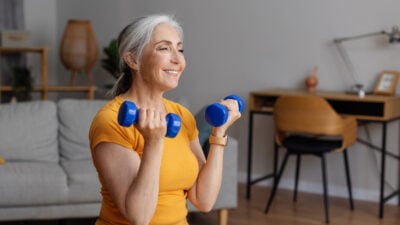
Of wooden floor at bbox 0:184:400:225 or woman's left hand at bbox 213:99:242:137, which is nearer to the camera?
woman's left hand at bbox 213:99:242:137

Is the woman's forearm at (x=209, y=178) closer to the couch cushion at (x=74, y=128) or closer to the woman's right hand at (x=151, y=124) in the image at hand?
the woman's right hand at (x=151, y=124)

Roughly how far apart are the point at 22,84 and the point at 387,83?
3095 mm

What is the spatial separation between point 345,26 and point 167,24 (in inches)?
135

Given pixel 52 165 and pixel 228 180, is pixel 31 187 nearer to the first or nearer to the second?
pixel 52 165

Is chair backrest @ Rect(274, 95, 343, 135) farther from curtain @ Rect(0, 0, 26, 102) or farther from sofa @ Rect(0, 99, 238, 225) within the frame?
curtain @ Rect(0, 0, 26, 102)

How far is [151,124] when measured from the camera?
1592 mm

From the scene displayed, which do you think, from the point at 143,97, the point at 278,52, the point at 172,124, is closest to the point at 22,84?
the point at 278,52

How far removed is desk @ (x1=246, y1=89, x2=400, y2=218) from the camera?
4551 mm

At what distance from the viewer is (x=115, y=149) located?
5.87 ft

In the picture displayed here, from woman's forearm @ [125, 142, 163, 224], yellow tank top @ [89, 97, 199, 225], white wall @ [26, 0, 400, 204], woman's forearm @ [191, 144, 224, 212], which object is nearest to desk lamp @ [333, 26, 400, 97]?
white wall @ [26, 0, 400, 204]

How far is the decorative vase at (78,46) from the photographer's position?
6.14 metres

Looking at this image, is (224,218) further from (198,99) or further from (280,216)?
(198,99)

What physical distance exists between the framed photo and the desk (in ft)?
0.37

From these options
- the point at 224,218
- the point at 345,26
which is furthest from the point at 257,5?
the point at 224,218
